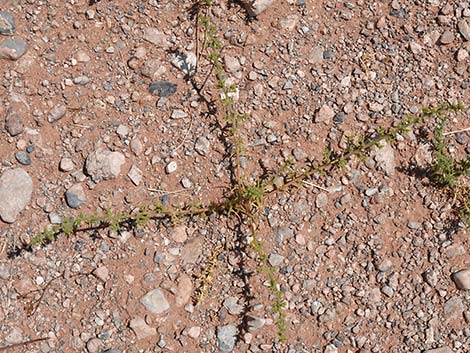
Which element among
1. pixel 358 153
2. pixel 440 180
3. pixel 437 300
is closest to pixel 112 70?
pixel 358 153

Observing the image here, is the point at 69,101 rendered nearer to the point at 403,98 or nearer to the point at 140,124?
the point at 140,124

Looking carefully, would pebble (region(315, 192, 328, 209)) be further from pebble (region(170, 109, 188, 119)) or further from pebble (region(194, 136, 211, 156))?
pebble (region(170, 109, 188, 119))

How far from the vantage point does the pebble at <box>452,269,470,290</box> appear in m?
4.07

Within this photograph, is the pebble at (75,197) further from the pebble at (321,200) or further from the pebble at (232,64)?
the pebble at (321,200)

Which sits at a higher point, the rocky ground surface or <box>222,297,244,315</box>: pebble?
the rocky ground surface

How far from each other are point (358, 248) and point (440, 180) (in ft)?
2.35

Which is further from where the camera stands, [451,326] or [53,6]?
[53,6]

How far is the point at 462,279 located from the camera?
161 inches

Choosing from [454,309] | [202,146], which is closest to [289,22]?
[202,146]

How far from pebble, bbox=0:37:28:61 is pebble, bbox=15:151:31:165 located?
664 mm

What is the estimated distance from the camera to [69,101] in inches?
169

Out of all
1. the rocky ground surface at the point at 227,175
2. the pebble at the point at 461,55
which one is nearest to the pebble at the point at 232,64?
the rocky ground surface at the point at 227,175

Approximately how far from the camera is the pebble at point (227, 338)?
4074 millimetres

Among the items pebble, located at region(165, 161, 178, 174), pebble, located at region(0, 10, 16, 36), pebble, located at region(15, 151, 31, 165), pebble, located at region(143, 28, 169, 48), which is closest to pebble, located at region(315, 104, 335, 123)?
pebble, located at region(165, 161, 178, 174)
